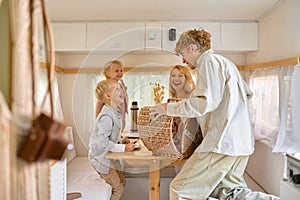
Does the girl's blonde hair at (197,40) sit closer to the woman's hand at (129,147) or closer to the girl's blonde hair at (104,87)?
the girl's blonde hair at (104,87)

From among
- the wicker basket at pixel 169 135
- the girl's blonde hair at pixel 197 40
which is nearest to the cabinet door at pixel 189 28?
the girl's blonde hair at pixel 197 40

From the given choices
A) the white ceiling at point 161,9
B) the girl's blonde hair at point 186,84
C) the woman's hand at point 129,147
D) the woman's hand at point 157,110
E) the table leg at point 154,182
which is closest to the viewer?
the woman's hand at point 157,110

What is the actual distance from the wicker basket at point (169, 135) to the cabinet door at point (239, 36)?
4.82ft

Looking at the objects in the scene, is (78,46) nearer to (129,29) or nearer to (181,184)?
(129,29)

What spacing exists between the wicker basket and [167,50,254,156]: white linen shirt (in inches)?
3.9

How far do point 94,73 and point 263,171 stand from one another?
1824 millimetres

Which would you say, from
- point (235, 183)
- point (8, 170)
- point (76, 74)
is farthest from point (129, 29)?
point (8, 170)

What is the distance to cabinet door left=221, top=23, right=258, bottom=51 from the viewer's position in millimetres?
3158

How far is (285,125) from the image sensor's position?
229 centimetres

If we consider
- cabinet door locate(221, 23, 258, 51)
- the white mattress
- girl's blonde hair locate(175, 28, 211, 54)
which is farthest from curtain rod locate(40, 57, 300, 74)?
the white mattress

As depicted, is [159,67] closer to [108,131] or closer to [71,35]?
[108,131]

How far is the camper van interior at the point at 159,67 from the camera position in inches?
85.6

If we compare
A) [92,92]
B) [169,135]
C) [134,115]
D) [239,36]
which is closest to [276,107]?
[239,36]

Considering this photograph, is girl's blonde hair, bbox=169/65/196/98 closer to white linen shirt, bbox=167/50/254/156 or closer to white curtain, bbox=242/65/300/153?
white linen shirt, bbox=167/50/254/156
